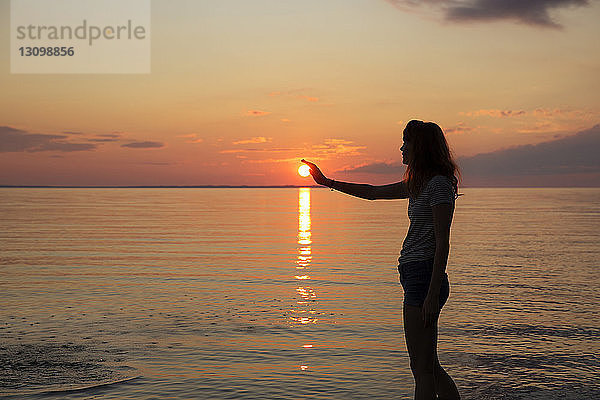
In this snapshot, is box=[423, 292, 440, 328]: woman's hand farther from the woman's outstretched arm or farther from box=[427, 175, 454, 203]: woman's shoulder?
the woman's outstretched arm

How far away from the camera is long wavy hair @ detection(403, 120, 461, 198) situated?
542cm

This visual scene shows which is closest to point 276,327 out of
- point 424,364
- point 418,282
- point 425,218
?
point 424,364

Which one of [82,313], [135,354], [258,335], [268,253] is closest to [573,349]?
[258,335]

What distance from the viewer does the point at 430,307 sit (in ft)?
17.2

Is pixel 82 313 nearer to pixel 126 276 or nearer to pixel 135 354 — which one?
pixel 135 354

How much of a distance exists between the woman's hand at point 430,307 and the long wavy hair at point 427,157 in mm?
848

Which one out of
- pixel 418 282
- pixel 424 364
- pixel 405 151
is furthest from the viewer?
pixel 405 151

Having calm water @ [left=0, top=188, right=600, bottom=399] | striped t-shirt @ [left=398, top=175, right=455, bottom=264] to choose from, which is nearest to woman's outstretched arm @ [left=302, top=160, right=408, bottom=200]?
striped t-shirt @ [left=398, top=175, right=455, bottom=264]

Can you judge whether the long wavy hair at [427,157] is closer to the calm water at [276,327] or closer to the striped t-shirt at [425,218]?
the striped t-shirt at [425,218]

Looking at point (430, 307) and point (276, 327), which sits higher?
point (430, 307)

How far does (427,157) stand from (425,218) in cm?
50

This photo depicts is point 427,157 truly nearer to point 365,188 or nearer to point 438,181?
point 438,181

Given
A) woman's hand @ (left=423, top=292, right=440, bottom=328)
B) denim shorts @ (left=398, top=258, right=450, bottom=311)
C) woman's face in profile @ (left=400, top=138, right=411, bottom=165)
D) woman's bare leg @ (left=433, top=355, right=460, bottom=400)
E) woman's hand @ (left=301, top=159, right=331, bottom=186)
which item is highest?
woman's face in profile @ (left=400, top=138, right=411, bottom=165)

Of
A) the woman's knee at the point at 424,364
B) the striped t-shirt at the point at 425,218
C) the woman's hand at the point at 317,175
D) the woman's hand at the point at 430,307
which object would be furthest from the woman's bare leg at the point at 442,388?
the woman's hand at the point at 317,175
